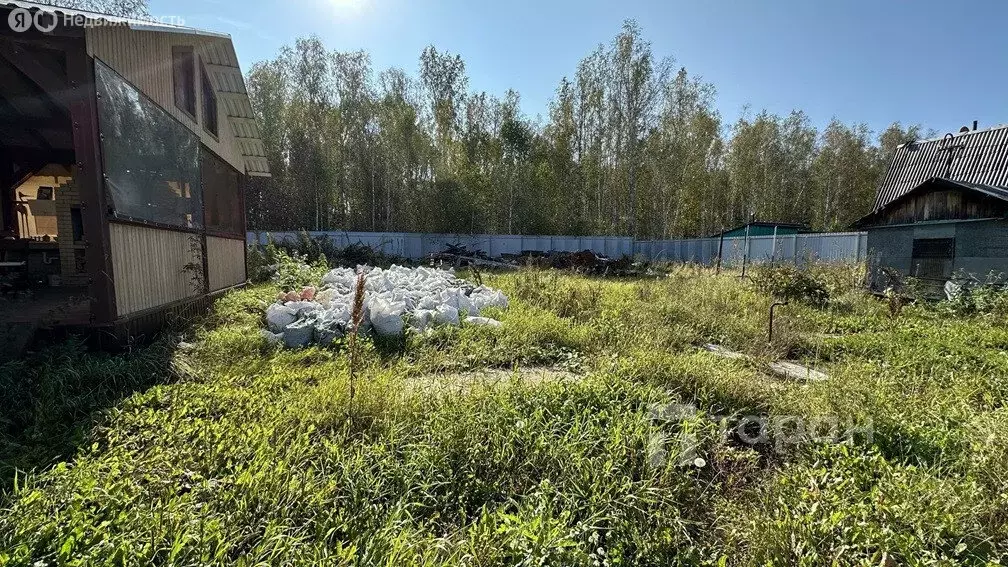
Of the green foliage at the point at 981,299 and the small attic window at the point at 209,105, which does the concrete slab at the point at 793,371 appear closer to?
the green foliage at the point at 981,299

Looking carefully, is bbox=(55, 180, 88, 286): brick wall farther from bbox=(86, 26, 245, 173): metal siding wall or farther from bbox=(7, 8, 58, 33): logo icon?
bbox=(7, 8, 58, 33): logo icon

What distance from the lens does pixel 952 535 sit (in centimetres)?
164

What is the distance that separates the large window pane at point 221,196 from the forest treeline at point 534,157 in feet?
41.2

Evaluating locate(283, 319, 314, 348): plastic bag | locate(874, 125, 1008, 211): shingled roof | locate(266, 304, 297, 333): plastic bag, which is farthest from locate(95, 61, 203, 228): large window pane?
locate(874, 125, 1008, 211): shingled roof

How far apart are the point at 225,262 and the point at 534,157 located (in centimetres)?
1912

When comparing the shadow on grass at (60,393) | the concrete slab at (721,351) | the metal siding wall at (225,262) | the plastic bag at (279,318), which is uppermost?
the metal siding wall at (225,262)

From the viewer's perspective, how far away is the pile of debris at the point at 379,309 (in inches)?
176

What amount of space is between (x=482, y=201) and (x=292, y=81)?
11710mm

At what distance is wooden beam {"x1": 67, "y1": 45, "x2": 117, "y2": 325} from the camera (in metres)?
3.35

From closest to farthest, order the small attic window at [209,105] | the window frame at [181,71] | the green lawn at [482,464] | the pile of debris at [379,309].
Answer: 1. the green lawn at [482,464]
2. the pile of debris at [379,309]
3. the window frame at [181,71]
4. the small attic window at [209,105]

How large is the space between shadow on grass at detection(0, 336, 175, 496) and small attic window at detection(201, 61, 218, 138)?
453 centimetres

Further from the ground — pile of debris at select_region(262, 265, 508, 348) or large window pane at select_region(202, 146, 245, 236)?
large window pane at select_region(202, 146, 245, 236)

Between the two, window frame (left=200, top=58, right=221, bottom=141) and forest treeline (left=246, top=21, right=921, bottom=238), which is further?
forest treeline (left=246, top=21, right=921, bottom=238)

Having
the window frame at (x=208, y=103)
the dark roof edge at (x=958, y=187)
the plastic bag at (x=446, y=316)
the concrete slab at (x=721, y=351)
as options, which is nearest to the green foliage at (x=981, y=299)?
the dark roof edge at (x=958, y=187)
